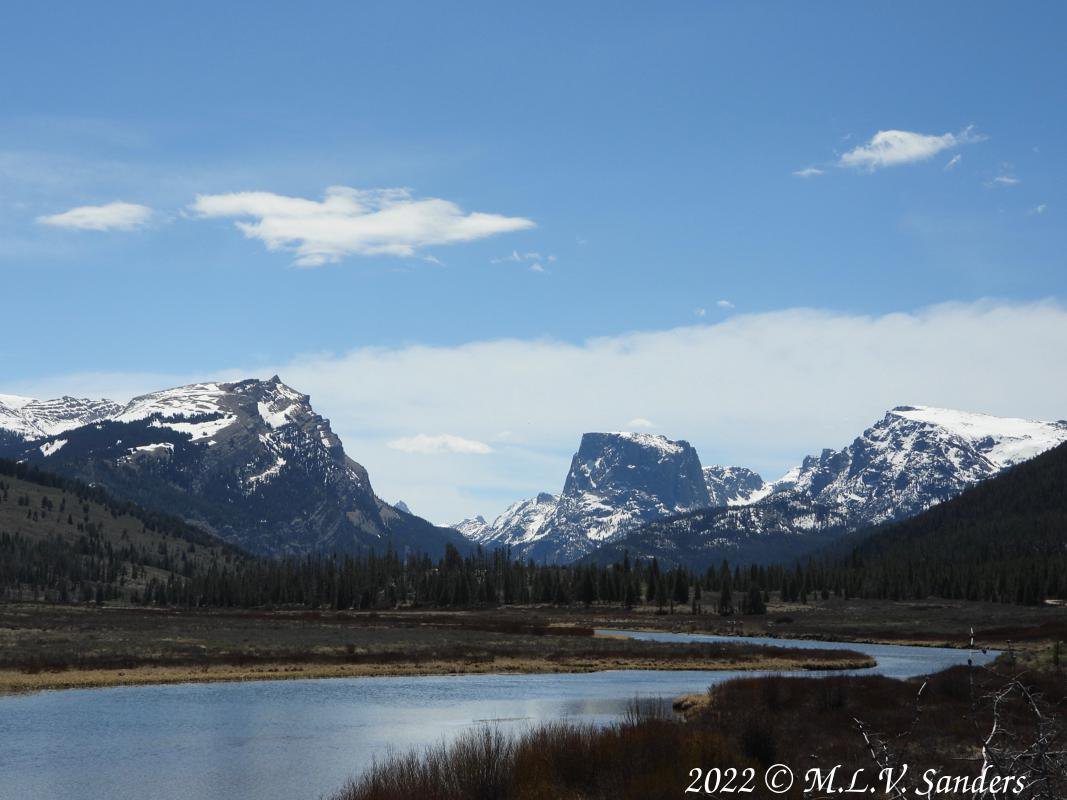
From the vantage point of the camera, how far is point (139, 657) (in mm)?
78188

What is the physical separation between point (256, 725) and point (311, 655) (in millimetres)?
36773

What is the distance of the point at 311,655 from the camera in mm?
86375

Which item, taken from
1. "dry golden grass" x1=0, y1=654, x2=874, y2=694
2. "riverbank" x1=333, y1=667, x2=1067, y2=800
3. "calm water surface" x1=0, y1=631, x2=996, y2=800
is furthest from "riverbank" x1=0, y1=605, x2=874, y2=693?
"riverbank" x1=333, y1=667, x2=1067, y2=800

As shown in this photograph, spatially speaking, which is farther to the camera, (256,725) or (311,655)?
(311,655)

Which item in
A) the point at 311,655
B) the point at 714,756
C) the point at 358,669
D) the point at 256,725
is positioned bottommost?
the point at 358,669

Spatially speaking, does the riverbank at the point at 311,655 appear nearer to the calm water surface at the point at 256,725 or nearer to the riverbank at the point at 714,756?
the calm water surface at the point at 256,725

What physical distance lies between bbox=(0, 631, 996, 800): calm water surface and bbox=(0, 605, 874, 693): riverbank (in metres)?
4.07

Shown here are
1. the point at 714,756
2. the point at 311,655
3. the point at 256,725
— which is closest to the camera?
the point at 714,756

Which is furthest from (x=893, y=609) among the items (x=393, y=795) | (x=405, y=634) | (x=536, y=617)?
(x=393, y=795)

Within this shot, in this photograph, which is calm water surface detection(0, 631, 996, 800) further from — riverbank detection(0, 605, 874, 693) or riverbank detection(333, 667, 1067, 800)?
riverbank detection(333, 667, 1067, 800)

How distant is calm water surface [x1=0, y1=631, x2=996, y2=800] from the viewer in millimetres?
36719

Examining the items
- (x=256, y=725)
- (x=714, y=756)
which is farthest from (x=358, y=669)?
(x=714, y=756)

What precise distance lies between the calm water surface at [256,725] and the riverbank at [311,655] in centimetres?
407

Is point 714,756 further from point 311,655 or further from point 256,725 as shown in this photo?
point 311,655
